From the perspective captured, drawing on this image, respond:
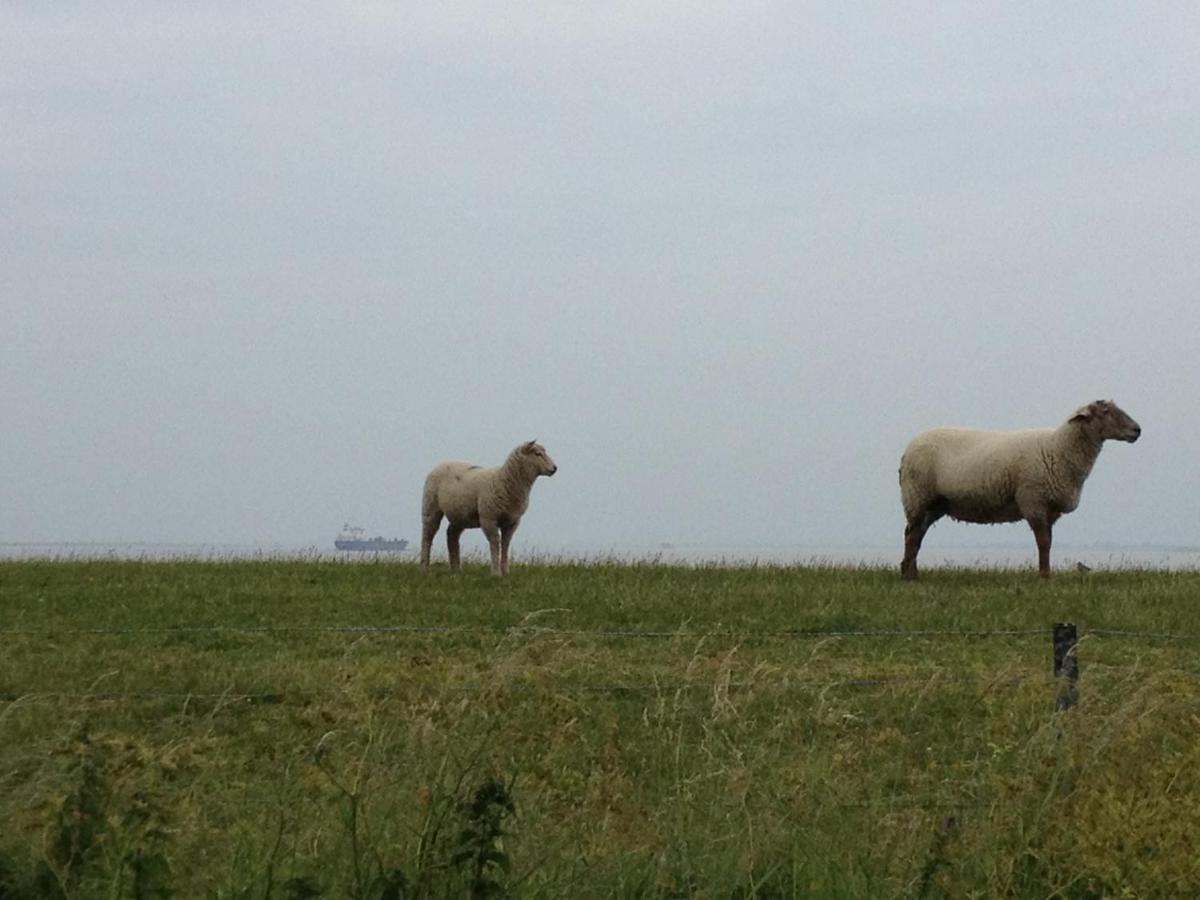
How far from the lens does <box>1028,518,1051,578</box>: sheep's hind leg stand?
18203 millimetres

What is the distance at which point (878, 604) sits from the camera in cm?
1498

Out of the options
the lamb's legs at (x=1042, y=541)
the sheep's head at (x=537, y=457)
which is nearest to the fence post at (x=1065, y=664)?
the lamb's legs at (x=1042, y=541)

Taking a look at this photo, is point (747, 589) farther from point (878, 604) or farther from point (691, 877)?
point (691, 877)

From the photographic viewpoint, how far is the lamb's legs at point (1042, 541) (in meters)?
18.2

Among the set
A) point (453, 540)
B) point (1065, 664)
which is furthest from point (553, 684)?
point (453, 540)

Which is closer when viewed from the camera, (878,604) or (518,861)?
(518,861)

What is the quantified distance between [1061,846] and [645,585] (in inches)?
441

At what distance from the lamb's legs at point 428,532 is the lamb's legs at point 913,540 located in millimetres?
6373

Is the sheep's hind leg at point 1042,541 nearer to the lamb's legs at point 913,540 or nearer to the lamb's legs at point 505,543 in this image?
the lamb's legs at point 913,540

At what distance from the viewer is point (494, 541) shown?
1872cm

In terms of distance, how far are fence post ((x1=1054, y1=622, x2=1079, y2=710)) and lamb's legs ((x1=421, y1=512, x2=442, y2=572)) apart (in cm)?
1277

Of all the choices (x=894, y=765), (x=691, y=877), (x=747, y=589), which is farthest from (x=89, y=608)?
(x=691, y=877)

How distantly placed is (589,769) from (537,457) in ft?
37.7

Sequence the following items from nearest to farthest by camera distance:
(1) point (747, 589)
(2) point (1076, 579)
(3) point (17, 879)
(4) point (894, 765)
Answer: (3) point (17, 879) < (4) point (894, 765) < (1) point (747, 589) < (2) point (1076, 579)
